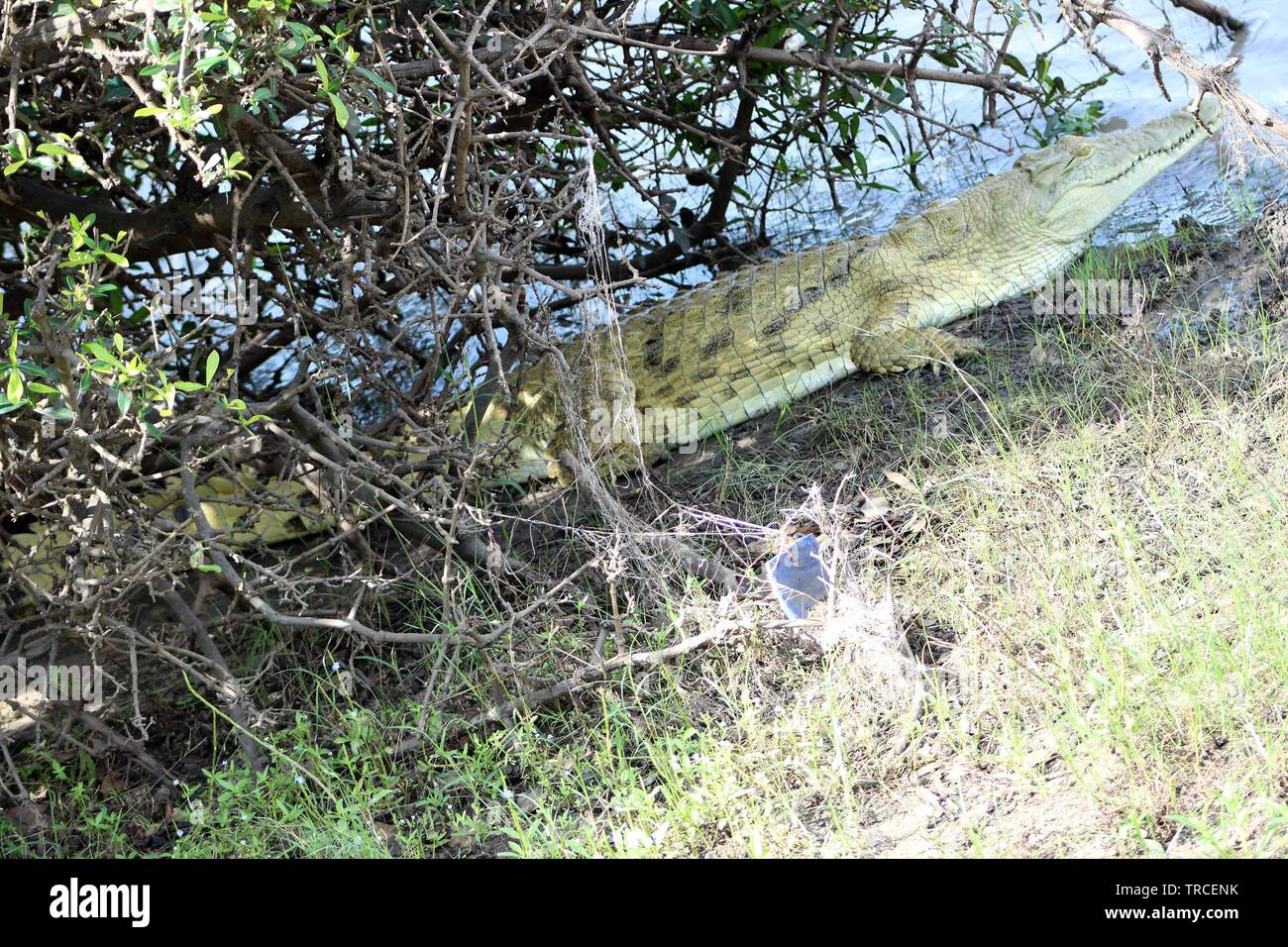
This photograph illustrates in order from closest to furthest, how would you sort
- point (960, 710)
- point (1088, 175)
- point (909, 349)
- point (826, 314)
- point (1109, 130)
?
1. point (960, 710)
2. point (909, 349)
3. point (826, 314)
4. point (1088, 175)
5. point (1109, 130)

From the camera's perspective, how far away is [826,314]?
5371 mm

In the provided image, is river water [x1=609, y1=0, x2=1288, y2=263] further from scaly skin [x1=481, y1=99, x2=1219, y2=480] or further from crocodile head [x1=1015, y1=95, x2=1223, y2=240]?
scaly skin [x1=481, y1=99, x2=1219, y2=480]

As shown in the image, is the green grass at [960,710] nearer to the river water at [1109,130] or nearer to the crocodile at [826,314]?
the crocodile at [826,314]

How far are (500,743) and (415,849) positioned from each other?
41cm

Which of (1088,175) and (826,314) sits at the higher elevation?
(1088,175)

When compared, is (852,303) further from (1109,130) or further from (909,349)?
(1109,130)

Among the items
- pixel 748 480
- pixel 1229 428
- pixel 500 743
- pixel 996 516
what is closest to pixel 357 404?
pixel 748 480

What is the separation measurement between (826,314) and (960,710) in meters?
2.66

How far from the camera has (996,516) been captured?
3.64 metres

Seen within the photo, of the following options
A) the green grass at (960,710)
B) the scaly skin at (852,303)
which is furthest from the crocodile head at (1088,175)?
the green grass at (960,710)

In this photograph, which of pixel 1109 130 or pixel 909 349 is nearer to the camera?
pixel 909 349

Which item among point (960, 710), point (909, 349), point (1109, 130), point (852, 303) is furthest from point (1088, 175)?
point (960, 710)

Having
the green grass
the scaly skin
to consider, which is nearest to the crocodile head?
the scaly skin

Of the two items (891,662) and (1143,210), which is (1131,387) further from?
(1143,210)
